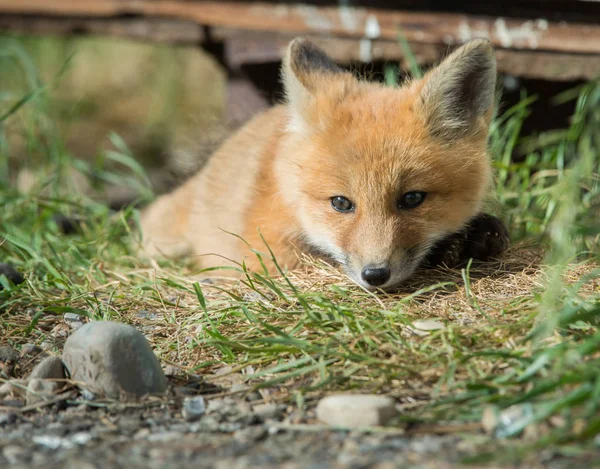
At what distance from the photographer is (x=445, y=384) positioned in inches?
97.7

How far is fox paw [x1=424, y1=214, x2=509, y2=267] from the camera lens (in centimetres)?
357

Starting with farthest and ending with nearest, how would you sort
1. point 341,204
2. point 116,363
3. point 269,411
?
point 341,204
point 116,363
point 269,411

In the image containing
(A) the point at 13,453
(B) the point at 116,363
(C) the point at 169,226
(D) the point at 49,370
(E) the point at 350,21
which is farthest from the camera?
(E) the point at 350,21

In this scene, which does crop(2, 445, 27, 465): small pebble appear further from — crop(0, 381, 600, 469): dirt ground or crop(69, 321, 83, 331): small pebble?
crop(69, 321, 83, 331): small pebble

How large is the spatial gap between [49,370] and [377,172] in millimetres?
1582

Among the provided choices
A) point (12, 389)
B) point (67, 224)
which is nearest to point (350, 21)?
point (67, 224)

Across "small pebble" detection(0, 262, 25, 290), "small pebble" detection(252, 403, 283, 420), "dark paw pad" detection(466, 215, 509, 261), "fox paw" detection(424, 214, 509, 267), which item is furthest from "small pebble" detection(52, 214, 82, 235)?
"small pebble" detection(252, 403, 283, 420)

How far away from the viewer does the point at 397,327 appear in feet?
9.41

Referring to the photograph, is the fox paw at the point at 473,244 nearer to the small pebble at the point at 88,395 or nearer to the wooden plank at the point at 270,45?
the wooden plank at the point at 270,45

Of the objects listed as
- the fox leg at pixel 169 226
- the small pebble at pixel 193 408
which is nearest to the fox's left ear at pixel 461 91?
the small pebble at pixel 193 408

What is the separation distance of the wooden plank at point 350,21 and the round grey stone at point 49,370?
12.3 feet

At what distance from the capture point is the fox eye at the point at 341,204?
3297 millimetres

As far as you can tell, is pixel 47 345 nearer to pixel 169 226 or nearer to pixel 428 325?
pixel 428 325

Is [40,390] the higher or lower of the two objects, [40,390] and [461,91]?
the lower
